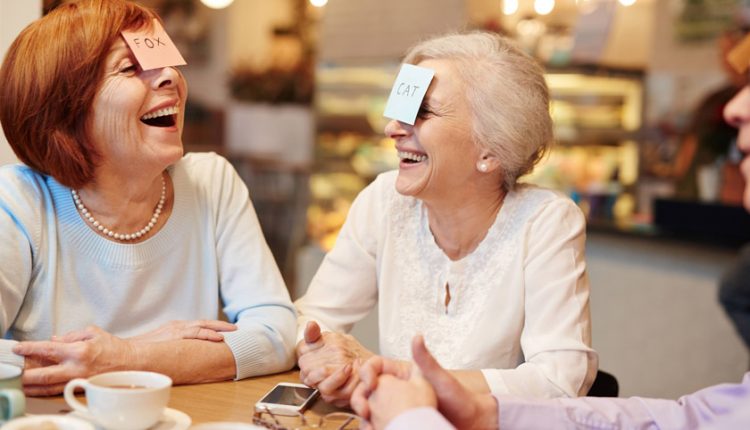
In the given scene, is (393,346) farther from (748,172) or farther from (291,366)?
(748,172)

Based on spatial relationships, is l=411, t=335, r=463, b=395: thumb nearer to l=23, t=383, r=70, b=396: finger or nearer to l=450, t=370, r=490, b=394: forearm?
l=450, t=370, r=490, b=394: forearm

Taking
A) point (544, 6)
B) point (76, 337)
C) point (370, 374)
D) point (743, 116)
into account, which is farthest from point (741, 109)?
point (544, 6)

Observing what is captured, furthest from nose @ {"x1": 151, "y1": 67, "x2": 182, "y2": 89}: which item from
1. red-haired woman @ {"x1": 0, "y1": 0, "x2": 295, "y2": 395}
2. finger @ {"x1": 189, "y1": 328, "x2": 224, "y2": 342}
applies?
finger @ {"x1": 189, "y1": 328, "x2": 224, "y2": 342}

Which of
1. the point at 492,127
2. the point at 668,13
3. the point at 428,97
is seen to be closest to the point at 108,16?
the point at 428,97

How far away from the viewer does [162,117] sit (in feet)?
6.07

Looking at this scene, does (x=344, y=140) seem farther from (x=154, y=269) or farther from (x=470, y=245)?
(x=154, y=269)

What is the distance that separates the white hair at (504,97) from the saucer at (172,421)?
3.13 feet

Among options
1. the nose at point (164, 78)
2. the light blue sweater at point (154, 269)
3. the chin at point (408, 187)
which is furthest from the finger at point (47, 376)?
the chin at point (408, 187)

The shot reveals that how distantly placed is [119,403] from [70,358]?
0.37 metres

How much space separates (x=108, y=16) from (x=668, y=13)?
335 centimetres

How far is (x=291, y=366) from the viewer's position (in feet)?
5.86

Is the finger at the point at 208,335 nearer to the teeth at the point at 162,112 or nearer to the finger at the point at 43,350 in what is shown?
the finger at the point at 43,350

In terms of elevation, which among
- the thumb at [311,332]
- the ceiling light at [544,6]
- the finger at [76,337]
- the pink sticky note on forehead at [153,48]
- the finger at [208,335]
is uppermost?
the ceiling light at [544,6]

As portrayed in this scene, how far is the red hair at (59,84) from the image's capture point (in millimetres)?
1620
